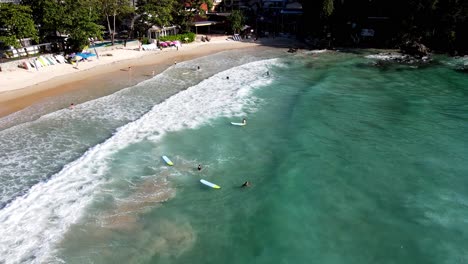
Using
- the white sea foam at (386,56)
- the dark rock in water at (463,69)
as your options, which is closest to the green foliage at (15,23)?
the white sea foam at (386,56)

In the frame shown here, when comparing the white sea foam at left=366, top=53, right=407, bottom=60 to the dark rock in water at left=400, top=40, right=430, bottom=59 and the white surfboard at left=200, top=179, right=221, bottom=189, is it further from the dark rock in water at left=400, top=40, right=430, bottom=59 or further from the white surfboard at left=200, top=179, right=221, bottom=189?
the white surfboard at left=200, top=179, right=221, bottom=189

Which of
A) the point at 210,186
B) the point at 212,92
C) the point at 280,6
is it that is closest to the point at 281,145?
the point at 210,186

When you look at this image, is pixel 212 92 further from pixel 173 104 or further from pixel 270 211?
pixel 270 211

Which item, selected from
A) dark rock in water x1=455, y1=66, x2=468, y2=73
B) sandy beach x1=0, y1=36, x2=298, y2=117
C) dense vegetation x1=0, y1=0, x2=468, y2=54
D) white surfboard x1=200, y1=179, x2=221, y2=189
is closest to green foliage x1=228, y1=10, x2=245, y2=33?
dense vegetation x1=0, y1=0, x2=468, y2=54

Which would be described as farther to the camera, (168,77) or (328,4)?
(328,4)

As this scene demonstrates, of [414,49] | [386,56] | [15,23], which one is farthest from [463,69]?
[15,23]
